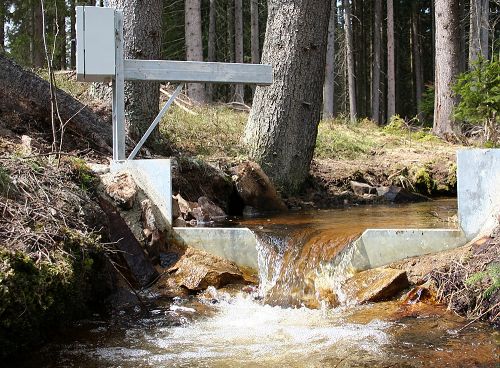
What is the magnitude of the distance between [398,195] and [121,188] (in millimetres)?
5384

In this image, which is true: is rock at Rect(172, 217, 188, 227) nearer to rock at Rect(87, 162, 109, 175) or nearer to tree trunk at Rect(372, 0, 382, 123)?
rock at Rect(87, 162, 109, 175)

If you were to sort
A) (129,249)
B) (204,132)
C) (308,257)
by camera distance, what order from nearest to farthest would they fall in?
(129,249)
(308,257)
(204,132)

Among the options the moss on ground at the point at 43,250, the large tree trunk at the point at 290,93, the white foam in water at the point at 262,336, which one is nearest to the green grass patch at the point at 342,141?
the large tree trunk at the point at 290,93

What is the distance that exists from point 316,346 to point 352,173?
22.4ft

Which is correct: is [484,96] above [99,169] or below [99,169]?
above

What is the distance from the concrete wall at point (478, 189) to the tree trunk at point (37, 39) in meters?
15.8

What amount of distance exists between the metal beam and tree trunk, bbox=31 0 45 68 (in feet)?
42.2

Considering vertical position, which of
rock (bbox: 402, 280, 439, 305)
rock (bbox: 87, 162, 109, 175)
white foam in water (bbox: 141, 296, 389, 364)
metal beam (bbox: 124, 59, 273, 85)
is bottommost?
white foam in water (bbox: 141, 296, 389, 364)

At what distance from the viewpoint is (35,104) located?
8422mm

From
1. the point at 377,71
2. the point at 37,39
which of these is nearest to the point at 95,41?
the point at 37,39

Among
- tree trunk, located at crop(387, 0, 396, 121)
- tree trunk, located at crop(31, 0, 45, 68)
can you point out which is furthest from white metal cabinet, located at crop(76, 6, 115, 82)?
tree trunk, located at crop(387, 0, 396, 121)

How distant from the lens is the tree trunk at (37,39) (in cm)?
1900

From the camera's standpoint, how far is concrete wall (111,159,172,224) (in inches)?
273

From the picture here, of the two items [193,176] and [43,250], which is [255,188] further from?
[43,250]
